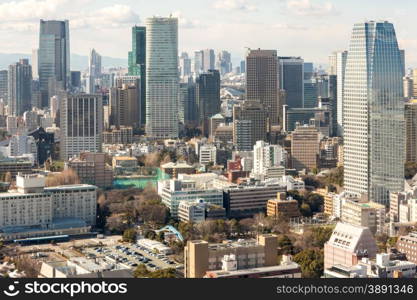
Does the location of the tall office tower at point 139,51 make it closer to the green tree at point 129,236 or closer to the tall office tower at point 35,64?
the tall office tower at point 35,64

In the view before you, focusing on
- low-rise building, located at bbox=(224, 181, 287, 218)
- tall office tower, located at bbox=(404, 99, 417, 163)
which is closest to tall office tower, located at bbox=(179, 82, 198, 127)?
tall office tower, located at bbox=(404, 99, 417, 163)

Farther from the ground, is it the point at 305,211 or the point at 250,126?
the point at 250,126

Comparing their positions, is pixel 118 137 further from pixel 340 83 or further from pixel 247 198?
pixel 247 198

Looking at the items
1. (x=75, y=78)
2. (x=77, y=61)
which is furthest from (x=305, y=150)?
(x=77, y=61)

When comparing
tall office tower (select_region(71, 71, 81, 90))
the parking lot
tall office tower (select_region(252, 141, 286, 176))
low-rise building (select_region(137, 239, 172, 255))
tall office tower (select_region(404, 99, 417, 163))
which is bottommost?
the parking lot

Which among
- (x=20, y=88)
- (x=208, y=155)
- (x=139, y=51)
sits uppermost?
(x=139, y=51)

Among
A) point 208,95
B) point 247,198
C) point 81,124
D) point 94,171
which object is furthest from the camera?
point 208,95

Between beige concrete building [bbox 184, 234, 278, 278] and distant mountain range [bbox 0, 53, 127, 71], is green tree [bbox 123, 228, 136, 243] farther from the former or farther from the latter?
distant mountain range [bbox 0, 53, 127, 71]
